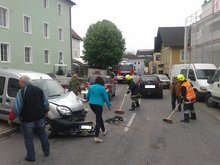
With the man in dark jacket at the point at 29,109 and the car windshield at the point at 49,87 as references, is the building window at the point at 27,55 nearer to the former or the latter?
the car windshield at the point at 49,87

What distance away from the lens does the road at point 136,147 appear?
5.88m

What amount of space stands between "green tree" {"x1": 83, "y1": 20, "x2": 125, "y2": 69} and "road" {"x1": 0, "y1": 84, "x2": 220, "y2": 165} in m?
39.4

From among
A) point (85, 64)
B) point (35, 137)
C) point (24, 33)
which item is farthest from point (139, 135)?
point (85, 64)

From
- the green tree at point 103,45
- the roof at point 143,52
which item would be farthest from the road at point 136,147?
the roof at point 143,52

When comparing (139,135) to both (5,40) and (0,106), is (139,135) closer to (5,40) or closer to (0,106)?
(0,106)

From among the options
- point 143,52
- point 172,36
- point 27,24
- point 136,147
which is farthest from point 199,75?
Answer: point 143,52

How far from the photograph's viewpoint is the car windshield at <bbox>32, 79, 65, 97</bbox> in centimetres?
873

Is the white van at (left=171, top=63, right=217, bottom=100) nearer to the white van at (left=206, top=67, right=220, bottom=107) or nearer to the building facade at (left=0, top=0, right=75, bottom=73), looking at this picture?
the white van at (left=206, top=67, right=220, bottom=107)

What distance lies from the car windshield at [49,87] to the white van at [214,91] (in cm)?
769

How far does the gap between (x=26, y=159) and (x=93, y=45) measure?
43618 mm

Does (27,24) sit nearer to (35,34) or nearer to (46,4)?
(35,34)

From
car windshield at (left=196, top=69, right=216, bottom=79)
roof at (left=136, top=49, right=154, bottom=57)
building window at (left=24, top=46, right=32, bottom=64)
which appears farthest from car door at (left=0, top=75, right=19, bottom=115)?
roof at (left=136, top=49, right=154, bottom=57)

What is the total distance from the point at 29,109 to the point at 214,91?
10372 mm

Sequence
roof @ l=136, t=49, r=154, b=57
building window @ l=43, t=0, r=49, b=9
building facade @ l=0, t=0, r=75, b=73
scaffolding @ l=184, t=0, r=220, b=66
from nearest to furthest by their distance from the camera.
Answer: scaffolding @ l=184, t=0, r=220, b=66
building facade @ l=0, t=0, r=75, b=73
building window @ l=43, t=0, r=49, b=9
roof @ l=136, t=49, r=154, b=57
